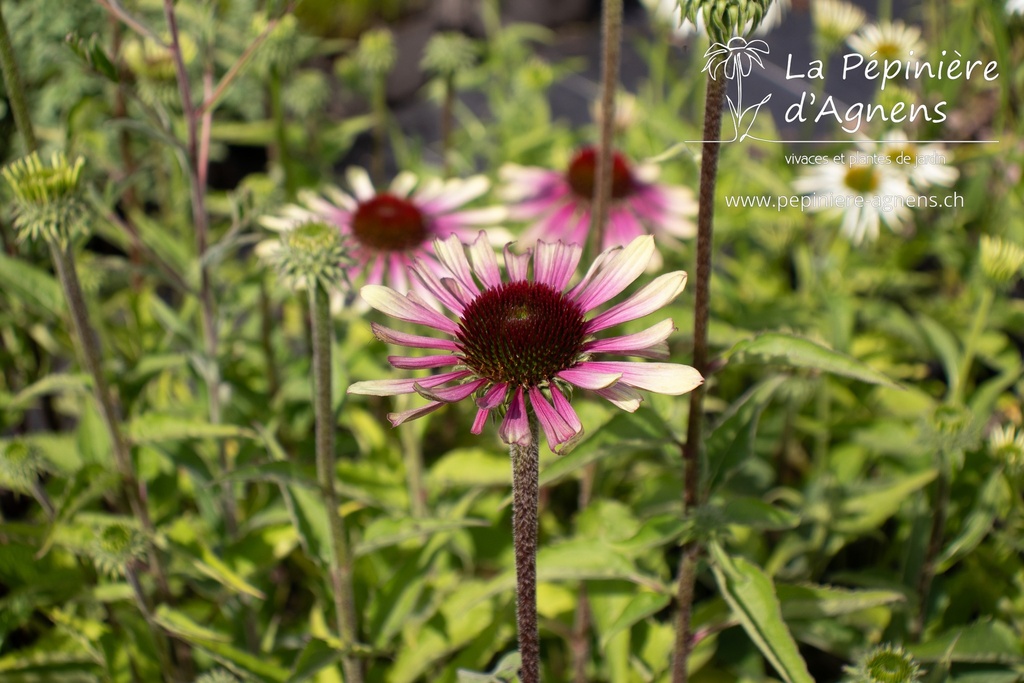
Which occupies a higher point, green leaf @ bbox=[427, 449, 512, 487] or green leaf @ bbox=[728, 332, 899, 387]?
green leaf @ bbox=[728, 332, 899, 387]

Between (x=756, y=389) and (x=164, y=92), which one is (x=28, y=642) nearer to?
(x=164, y=92)

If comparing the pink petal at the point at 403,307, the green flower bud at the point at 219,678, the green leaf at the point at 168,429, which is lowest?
the green flower bud at the point at 219,678

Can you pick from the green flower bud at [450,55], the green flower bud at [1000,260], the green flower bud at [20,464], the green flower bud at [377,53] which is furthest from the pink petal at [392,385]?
the green flower bud at [377,53]

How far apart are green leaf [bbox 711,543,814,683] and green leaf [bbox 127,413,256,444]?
25.3 inches

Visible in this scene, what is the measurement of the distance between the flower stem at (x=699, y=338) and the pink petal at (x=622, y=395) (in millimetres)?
208

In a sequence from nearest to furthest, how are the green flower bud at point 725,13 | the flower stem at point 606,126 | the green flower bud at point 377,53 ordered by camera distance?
the green flower bud at point 725,13, the flower stem at point 606,126, the green flower bud at point 377,53

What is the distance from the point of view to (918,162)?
6.44ft

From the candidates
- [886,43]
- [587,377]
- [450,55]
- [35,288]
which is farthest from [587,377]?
[886,43]

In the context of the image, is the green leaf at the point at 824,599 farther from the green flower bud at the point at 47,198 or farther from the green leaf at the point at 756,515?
the green flower bud at the point at 47,198

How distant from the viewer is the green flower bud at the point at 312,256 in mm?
1053

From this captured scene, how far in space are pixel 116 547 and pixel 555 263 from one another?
692 mm

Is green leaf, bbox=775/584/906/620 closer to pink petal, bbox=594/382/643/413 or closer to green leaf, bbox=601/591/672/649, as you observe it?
green leaf, bbox=601/591/672/649

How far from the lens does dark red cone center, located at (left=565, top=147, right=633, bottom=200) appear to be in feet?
5.85

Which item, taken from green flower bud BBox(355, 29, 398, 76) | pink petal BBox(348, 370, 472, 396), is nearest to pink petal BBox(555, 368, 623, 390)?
pink petal BBox(348, 370, 472, 396)
